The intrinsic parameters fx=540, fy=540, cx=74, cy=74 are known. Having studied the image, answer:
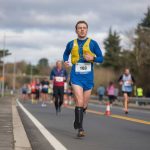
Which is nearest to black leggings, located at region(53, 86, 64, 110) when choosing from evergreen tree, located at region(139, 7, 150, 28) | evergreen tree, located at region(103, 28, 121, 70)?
evergreen tree, located at region(139, 7, 150, 28)

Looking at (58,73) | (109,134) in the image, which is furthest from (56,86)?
(109,134)

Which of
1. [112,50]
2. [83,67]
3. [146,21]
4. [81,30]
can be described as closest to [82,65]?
[83,67]

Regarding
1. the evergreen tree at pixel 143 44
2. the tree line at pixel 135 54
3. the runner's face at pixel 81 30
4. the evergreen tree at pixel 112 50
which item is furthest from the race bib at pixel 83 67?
the evergreen tree at pixel 112 50

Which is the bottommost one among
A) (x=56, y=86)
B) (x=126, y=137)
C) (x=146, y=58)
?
(x=126, y=137)

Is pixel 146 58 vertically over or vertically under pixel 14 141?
over

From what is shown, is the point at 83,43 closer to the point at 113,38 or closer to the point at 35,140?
the point at 35,140

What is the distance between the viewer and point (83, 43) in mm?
9906

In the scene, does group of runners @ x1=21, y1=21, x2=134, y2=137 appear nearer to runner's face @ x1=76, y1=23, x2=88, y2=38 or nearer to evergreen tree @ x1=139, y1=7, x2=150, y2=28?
runner's face @ x1=76, y1=23, x2=88, y2=38

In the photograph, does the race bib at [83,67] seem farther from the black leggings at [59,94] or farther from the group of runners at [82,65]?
the black leggings at [59,94]

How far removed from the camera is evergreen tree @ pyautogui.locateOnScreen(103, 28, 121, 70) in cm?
10410

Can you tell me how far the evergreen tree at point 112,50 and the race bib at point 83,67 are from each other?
9233 centimetres

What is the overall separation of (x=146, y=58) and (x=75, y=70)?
69981mm

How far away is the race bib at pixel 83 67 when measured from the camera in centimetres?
984

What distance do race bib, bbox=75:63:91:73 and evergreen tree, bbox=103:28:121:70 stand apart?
9233 cm
